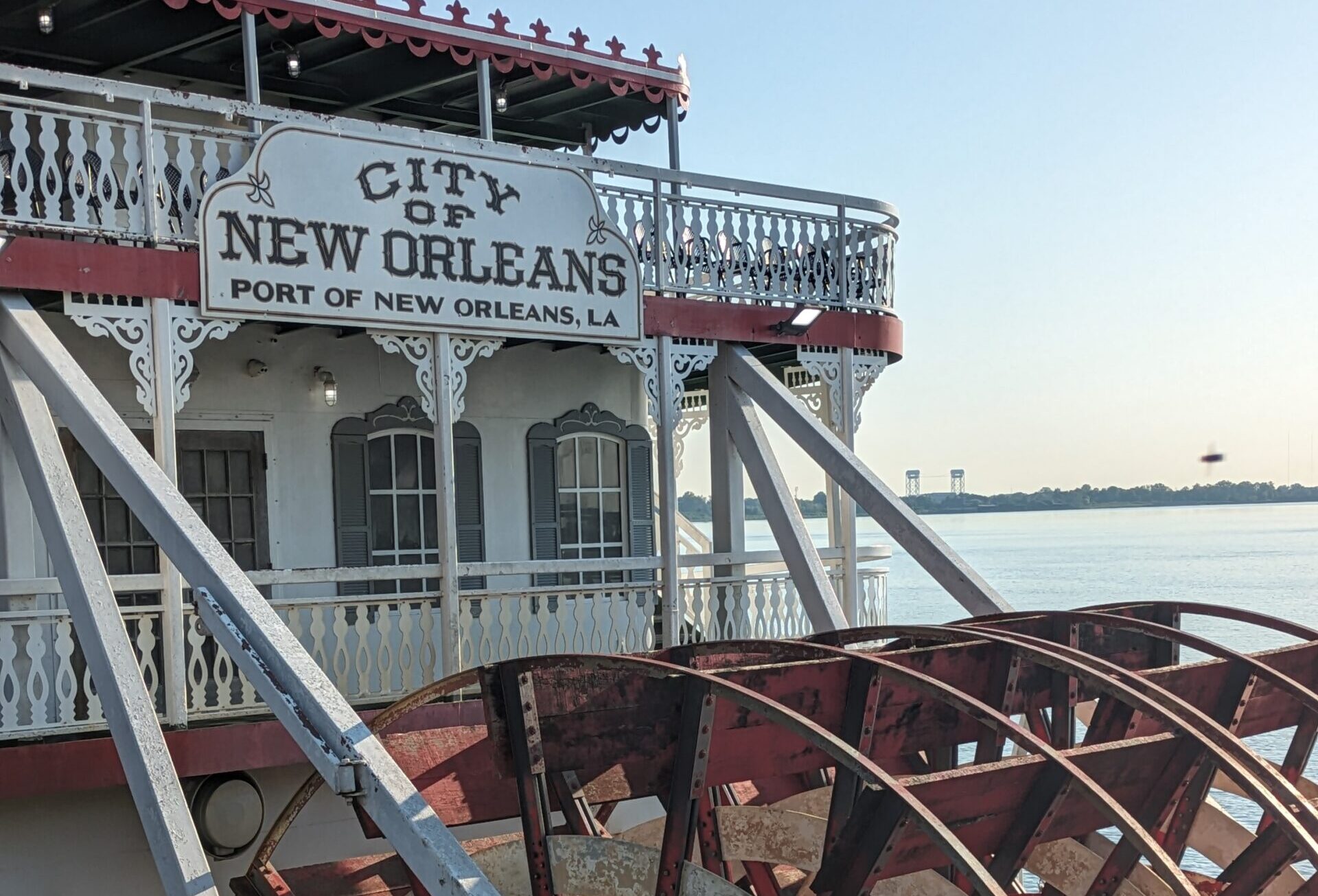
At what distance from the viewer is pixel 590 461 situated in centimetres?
1059

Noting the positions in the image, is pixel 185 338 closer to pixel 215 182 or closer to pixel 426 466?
pixel 215 182

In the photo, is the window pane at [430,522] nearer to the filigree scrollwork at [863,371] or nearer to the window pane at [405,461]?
the window pane at [405,461]

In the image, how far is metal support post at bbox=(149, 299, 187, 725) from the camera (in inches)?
281

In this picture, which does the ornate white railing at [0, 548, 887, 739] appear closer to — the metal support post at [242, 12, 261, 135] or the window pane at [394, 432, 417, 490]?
the window pane at [394, 432, 417, 490]

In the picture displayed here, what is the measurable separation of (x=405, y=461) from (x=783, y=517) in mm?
2561

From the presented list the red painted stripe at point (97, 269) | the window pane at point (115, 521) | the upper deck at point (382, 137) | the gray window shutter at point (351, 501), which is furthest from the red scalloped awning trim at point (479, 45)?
the window pane at point (115, 521)

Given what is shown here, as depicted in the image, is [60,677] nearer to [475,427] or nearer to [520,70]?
[475,427]

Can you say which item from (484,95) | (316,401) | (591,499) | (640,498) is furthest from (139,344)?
(640,498)

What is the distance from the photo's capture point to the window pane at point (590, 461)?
10547 mm

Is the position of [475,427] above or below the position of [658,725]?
above

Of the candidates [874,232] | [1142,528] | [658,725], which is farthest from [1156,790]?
[1142,528]

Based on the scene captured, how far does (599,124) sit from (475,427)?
8.46 ft

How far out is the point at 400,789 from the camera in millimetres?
4445

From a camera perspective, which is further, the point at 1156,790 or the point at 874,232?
the point at 874,232
